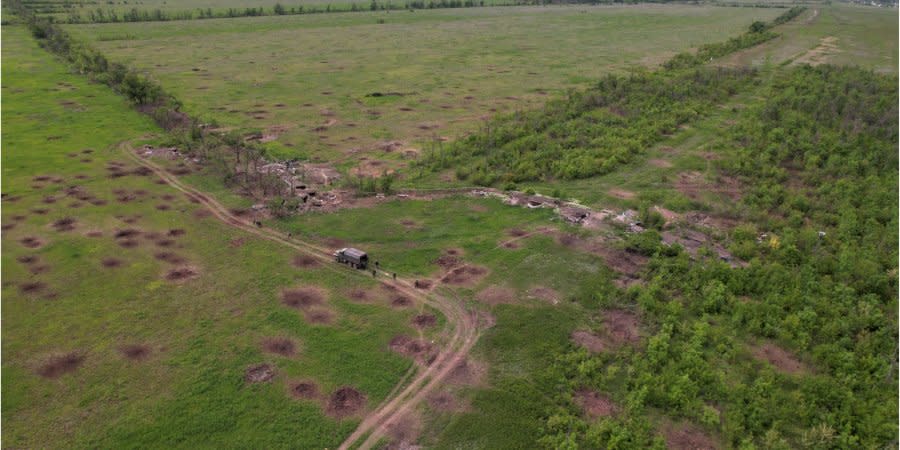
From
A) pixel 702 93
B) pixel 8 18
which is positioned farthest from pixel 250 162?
pixel 8 18

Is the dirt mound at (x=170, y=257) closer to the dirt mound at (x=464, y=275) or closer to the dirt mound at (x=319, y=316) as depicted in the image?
the dirt mound at (x=319, y=316)

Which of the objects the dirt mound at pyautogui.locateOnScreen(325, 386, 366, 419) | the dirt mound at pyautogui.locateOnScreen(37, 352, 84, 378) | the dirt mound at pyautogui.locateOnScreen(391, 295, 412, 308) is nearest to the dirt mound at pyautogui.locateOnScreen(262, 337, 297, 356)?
the dirt mound at pyautogui.locateOnScreen(325, 386, 366, 419)

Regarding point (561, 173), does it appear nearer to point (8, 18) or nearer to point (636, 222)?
point (636, 222)

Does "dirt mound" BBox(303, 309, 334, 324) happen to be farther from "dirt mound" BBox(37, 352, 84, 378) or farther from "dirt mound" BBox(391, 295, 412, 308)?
"dirt mound" BBox(37, 352, 84, 378)

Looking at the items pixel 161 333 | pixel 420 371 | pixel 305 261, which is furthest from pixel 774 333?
pixel 161 333

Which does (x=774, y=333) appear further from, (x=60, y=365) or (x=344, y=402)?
(x=60, y=365)

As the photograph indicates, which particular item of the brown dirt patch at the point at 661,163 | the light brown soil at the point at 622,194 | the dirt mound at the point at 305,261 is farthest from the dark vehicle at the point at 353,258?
the brown dirt patch at the point at 661,163
